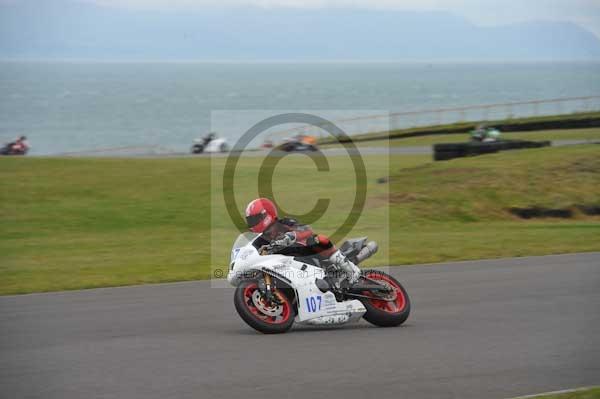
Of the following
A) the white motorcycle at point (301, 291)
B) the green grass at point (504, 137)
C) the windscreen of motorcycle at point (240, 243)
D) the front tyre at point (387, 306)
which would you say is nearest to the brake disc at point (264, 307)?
the white motorcycle at point (301, 291)

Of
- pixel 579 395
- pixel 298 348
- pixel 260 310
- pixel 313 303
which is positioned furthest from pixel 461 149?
pixel 579 395

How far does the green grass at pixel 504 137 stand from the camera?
138ft

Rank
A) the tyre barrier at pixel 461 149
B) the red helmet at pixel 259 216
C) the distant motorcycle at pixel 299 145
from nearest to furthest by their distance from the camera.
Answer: the red helmet at pixel 259 216
the tyre barrier at pixel 461 149
the distant motorcycle at pixel 299 145

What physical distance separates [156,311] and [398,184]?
53.4 ft

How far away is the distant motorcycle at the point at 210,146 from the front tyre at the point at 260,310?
3741cm

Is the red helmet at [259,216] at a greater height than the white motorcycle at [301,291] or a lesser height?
greater

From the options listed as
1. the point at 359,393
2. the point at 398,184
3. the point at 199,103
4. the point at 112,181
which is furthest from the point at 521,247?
the point at 199,103

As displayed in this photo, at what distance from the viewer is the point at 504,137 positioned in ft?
142

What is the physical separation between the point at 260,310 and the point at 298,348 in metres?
0.82

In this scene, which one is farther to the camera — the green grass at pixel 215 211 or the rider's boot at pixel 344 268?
the green grass at pixel 215 211

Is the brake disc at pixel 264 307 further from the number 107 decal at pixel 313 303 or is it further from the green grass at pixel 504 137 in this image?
the green grass at pixel 504 137

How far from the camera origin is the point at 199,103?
162000mm

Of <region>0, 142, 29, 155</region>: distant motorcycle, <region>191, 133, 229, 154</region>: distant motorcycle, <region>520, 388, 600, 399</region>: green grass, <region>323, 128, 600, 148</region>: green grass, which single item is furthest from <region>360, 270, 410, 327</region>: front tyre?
<region>0, 142, 29, 155</region>: distant motorcycle

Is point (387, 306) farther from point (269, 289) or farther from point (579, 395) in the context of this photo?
point (579, 395)
